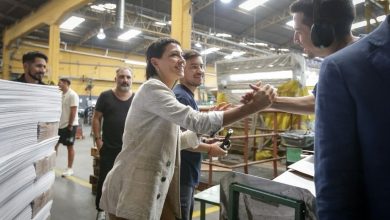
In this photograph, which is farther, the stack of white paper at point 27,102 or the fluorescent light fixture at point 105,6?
the fluorescent light fixture at point 105,6

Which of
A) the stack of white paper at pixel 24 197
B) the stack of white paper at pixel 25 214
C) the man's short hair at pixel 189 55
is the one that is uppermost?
the man's short hair at pixel 189 55

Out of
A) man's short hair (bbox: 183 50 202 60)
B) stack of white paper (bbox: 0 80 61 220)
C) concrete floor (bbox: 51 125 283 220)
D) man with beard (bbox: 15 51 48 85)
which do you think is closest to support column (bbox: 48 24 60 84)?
concrete floor (bbox: 51 125 283 220)

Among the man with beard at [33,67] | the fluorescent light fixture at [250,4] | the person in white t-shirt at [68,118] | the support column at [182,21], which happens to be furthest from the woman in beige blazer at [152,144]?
the fluorescent light fixture at [250,4]

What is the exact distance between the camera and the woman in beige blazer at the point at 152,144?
1.54 meters

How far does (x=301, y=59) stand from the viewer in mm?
6918

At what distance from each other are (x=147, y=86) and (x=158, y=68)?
23 centimetres

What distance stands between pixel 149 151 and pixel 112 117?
1965mm

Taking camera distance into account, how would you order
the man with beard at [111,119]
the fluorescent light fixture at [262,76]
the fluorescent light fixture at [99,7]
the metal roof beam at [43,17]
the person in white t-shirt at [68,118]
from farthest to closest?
the fluorescent light fixture at [99,7], the metal roof beam at [43,17], the fluorescent light fixture at [262,76], the person in white t-shirt at [68,118], the man with beard at [111,119]

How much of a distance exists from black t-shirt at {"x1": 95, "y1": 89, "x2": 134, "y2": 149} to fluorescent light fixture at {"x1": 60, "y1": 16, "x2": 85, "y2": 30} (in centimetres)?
939

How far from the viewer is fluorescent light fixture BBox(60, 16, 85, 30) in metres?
11.7

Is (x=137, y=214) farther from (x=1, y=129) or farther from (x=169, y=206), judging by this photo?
(x=1, y=129)

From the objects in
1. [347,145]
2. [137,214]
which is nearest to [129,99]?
[137,214]

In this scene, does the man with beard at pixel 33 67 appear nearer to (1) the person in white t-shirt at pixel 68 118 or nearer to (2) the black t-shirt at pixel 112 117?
(2) the black t-shirt at pixel 112 117

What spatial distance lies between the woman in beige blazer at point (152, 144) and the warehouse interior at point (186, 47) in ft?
1.12
